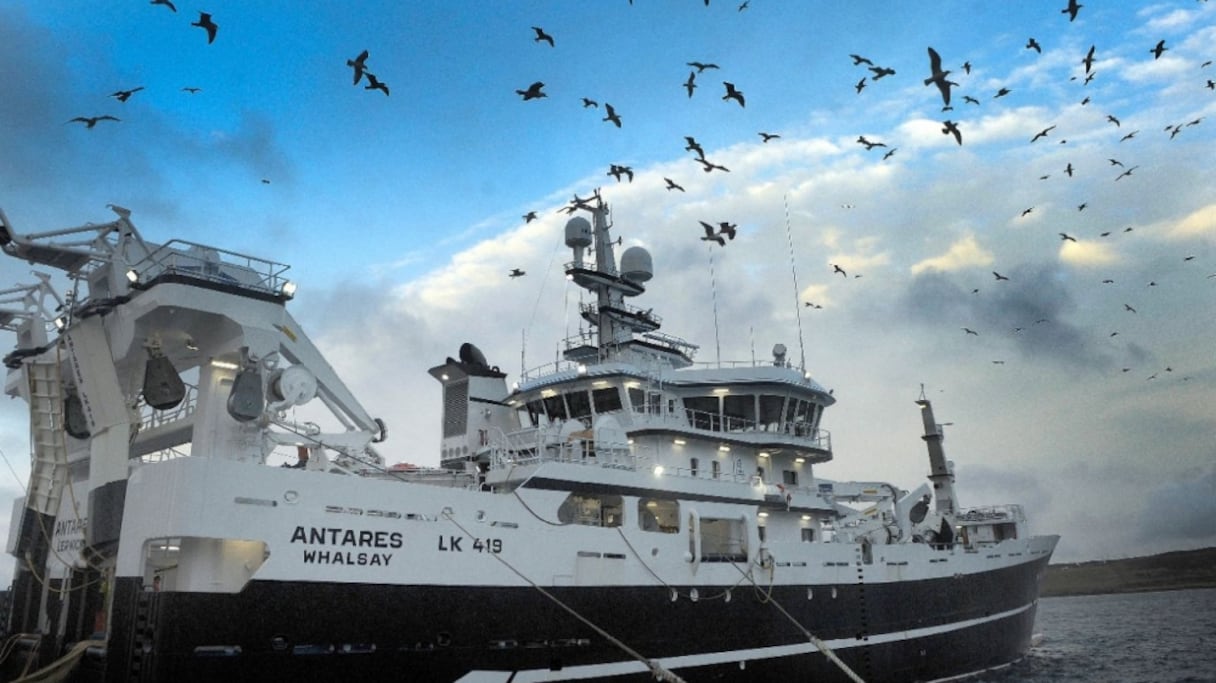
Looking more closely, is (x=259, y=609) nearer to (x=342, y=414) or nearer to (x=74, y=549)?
(x=342, y=414)

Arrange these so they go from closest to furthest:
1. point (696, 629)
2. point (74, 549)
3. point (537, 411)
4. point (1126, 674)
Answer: point (74, 549)
point (696, 629)
point (537, 411)
point (1126, 674)

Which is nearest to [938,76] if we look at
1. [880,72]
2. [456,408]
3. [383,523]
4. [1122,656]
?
[880,72]

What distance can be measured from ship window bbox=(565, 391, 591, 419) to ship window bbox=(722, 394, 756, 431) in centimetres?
397

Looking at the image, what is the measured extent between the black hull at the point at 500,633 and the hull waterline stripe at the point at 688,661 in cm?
3

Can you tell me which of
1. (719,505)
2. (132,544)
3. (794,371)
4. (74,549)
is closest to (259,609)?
(132,544)

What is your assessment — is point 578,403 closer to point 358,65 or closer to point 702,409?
point 702,409

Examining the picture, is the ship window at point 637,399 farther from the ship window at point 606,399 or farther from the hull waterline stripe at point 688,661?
the hull waterline stripe at point 688,661

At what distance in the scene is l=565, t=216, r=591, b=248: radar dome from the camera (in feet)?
83.5

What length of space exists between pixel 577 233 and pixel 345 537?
1487cm

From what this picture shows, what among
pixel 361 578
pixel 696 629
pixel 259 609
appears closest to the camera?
pixel 259 609

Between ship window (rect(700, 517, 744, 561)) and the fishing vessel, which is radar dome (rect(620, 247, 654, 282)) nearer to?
the fishing vessel

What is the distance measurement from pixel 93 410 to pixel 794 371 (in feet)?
56.8

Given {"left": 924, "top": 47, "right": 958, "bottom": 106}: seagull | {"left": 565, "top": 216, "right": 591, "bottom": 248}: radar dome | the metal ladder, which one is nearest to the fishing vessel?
the metal ladder

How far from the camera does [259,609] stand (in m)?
11.5
